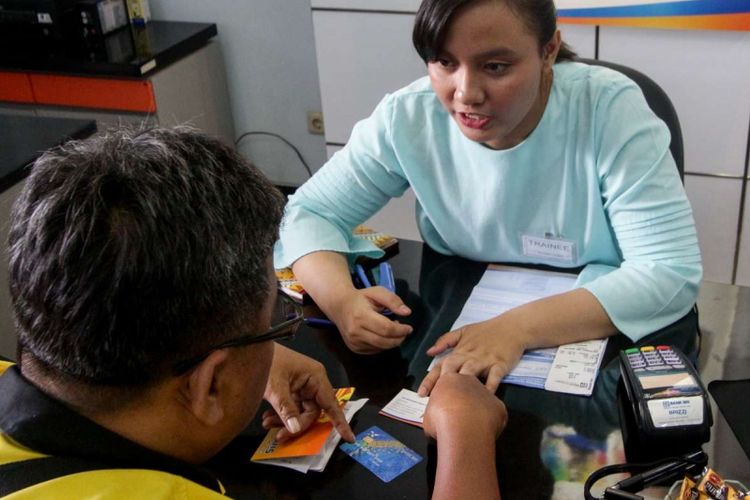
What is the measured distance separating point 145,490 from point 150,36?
278cm

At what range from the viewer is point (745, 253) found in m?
2.56

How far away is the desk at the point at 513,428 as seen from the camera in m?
0.98

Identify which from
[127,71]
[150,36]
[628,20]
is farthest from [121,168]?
[150,36]

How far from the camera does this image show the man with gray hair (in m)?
0.70

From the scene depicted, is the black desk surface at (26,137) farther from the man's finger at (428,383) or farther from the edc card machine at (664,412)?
the edc card machine at (664,412)

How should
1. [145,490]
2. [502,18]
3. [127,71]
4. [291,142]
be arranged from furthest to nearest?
[291,142] < [127,71] < [502,18] < [145,490]

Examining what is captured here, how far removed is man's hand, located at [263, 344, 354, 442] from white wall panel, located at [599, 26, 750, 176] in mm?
1702

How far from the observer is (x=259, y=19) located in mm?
3287

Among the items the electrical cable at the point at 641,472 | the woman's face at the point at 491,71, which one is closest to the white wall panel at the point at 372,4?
the woman's face at the point at 491,71

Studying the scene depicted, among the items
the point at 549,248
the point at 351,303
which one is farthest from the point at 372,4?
the point at 351,303

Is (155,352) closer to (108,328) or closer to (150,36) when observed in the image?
(108,328)

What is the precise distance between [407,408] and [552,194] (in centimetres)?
55

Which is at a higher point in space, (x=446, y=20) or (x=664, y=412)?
(x=446, y=20)

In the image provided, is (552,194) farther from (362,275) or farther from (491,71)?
(362,275)
